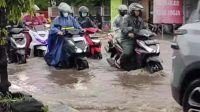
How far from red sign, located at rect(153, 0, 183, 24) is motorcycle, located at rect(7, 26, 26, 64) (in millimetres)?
9792

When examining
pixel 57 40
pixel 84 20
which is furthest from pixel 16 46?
pixel 84 20

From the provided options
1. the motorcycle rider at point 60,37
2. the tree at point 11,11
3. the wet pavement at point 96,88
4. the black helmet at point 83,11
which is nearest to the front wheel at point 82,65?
the wet pavement at point 96,88

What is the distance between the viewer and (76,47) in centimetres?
1216

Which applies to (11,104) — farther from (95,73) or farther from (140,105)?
(95,73)

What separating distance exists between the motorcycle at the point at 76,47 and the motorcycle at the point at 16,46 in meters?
1.74

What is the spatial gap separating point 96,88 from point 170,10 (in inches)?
546

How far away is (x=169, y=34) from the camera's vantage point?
2655 centimetres

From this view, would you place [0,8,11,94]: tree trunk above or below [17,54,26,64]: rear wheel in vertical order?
above

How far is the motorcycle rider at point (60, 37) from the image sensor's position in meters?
12.6

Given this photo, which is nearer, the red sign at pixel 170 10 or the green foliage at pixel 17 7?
the green foliage at pixel 17 7

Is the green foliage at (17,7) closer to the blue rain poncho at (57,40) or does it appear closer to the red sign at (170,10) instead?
the blue rain poncho at (57,40)

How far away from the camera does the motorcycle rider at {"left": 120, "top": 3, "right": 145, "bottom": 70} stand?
1156 centimetres

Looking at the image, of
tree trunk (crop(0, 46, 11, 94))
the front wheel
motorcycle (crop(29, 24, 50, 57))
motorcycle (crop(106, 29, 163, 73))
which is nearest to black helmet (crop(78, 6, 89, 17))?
motorcycle (crop(29, 24, 50, 57))

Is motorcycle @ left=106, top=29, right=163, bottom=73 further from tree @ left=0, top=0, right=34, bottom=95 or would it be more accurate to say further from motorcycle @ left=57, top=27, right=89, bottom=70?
tree @ left=0, top=0, right=34, bottom=95
